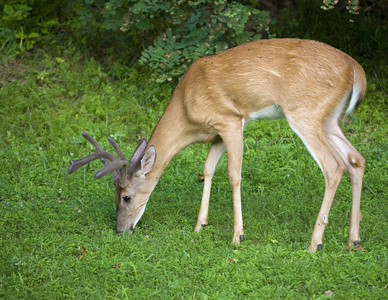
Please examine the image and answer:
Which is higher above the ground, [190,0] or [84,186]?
[190,0]

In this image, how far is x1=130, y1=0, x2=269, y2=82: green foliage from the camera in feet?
23.5

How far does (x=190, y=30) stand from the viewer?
7.69 m

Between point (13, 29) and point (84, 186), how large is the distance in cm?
397

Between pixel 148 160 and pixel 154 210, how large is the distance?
0.72 m

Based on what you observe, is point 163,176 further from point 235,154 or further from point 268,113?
point 268,113

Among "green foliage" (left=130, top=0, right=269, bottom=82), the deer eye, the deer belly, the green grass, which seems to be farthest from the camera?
"green foliage" (left=130, top=0, right=269, bottom=82)

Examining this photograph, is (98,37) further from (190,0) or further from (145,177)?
(145,177)

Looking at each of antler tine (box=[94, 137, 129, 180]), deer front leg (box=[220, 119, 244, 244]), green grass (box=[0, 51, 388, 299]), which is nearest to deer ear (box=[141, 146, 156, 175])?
antler tine (box=[94, 137, 129, 180])

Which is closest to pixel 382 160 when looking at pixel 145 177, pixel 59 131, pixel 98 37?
pixel 145 177

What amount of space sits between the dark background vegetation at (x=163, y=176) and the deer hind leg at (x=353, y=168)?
139mm

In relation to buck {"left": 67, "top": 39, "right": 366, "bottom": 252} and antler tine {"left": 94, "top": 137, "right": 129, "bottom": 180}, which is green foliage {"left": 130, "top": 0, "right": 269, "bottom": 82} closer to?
buck {"left": 67, "top": 39, "right": 366, "bottom": 252}

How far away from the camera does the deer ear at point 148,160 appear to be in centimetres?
540

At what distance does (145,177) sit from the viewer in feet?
18.3

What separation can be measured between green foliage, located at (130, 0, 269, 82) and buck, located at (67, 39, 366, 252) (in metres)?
1.80
